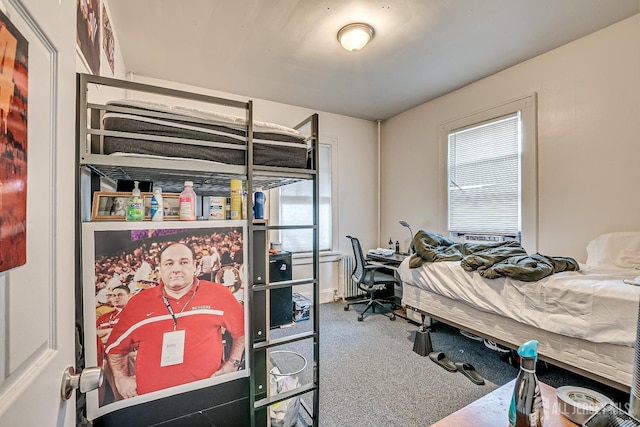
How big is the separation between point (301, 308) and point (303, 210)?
4.29 ft

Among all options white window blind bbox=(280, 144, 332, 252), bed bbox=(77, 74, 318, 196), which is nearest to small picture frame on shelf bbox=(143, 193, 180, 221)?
bed bbox=(77, 74, 318, 196)

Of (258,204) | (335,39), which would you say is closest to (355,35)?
(335,39)

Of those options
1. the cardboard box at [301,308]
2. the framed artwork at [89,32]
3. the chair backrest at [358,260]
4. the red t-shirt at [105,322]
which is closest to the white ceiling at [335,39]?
the framed artwork at [89,32]

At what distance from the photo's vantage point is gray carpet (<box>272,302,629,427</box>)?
185 centimetres

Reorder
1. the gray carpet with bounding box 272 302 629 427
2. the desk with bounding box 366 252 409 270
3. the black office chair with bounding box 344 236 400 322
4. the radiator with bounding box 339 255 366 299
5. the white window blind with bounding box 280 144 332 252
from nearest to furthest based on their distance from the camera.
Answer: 1. the gray carpet with bounding box 272 302 629 427
2. the black office chair with bounding box 344 236 400 322
3. the desk with bounding box 366 252 409 270
4. the white window blind with bounding box 280 144 332 252
5. the radiator with bounding box 339 255 366 299

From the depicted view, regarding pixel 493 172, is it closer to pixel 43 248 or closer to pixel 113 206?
pixel 113 206

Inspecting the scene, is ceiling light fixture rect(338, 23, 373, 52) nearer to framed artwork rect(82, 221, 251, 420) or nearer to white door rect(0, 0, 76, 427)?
framed artwork rect(82, 221, 251, 420)

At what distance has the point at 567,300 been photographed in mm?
1659

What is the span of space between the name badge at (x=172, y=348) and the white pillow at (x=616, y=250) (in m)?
2.83

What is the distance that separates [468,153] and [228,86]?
9.58 feet

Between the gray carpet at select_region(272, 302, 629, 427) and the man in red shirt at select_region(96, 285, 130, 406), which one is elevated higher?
the man in red shirt at select_region(96, 285, 130, 406)

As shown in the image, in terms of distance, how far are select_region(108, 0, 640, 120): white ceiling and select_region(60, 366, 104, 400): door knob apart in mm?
2293

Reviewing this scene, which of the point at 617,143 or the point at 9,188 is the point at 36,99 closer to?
the point at 9,188

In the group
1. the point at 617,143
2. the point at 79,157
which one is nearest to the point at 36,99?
the point at 79,157
